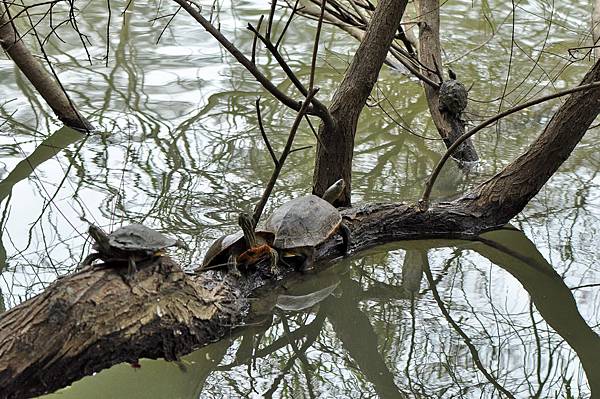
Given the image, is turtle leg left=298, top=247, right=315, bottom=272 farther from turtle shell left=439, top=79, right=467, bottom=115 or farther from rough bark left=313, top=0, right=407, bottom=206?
turtle shell left=439, top=79, right=467, bottom=115

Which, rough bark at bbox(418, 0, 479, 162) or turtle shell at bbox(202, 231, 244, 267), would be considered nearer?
turtle shell at bbox(202, 231, 244, 267)

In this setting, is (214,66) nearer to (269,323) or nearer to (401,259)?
(401,259)

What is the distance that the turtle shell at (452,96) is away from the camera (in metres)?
4.68

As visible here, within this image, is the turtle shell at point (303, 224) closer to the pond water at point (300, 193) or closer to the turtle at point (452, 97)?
the pond water at point (300, 193)

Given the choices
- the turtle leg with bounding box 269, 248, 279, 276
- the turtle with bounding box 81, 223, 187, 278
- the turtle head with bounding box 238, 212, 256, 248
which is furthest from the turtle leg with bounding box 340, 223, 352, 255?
the turtle with bounding box 81, 223, 187, 278

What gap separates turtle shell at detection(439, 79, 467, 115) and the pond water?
0.13 meters

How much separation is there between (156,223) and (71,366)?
1395 millimetres

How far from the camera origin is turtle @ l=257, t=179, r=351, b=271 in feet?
11.3

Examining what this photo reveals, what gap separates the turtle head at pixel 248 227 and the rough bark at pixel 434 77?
6.11ft

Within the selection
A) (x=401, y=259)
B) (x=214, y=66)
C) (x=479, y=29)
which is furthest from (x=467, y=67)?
(x=401, y=259)

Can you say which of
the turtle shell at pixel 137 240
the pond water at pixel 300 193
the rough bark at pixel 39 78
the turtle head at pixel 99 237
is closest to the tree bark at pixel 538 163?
the pond water at pixel 300 193

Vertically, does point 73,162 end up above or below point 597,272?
above

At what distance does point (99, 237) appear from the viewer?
2.66 meters

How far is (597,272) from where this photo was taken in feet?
12.3
